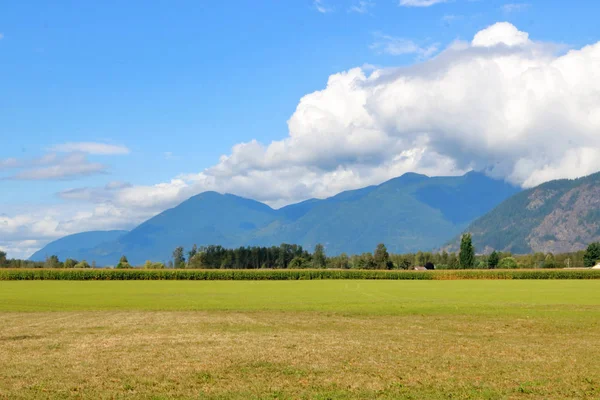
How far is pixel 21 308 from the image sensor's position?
46.2 metres

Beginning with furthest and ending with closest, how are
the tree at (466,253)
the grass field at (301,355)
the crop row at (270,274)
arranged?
the tree at (466,253)
the crop row at (270,274)
the grass field at (301,355)

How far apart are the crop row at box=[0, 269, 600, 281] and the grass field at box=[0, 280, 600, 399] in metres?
81.3

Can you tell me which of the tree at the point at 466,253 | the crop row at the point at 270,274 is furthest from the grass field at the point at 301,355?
the tree at the point at 466,253

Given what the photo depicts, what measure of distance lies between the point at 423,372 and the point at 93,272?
107 metres

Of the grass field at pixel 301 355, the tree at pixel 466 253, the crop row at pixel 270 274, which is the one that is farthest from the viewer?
the tree at pixel 466 253

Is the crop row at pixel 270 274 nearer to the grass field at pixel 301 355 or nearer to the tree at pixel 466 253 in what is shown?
the tree at pixel 466 253

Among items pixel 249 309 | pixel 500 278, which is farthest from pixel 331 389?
pixel 500 278

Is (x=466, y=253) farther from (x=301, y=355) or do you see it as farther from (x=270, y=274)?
(x=301, y=355)

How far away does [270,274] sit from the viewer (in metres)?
127

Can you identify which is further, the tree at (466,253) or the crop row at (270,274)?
the tree at (466,253)

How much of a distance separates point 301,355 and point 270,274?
10374 cm

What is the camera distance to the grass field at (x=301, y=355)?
17.7 m

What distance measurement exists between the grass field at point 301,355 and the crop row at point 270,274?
8125 centimetres

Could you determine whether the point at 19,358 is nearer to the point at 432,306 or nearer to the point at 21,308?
the point at 21,308
